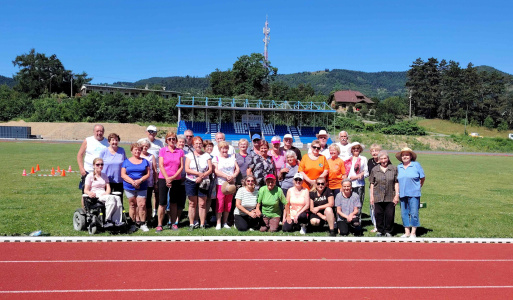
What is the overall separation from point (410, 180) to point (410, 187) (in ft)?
0.41

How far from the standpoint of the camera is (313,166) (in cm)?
808

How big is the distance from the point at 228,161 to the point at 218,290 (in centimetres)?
329

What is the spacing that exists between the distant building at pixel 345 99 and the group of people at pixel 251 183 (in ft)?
311

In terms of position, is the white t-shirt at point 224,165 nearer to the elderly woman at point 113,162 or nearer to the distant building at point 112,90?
the elderly woman at point 113,162

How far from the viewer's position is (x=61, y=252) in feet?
21.4

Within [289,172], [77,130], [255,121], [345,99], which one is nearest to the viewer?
[289,172]

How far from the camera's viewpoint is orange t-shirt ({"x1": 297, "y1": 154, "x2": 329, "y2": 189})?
806 cm

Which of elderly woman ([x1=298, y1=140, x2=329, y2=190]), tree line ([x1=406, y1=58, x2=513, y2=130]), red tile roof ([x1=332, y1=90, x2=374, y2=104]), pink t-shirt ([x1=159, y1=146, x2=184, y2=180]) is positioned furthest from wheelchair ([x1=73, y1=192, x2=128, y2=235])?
red tile roof ([x1=332, y1=90, x2=374, y2=104])

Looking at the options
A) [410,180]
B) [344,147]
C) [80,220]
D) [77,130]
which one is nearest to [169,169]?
[80,220]

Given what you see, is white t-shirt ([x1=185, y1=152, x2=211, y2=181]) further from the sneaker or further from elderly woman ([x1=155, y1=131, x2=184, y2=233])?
the sneaker

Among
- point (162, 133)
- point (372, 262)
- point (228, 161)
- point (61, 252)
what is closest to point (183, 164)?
point (228, 161)

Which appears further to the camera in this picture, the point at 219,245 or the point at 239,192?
the point at 239,192

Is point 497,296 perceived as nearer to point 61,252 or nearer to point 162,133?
point 61,252

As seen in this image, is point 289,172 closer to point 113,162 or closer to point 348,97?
point 113,162
